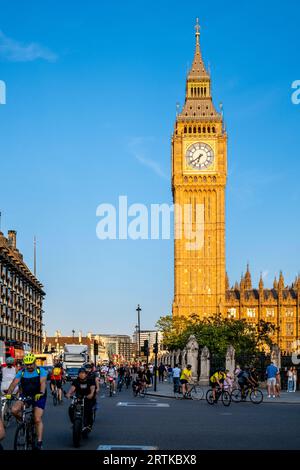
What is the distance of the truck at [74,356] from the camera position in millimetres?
65125

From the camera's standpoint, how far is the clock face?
12750cm

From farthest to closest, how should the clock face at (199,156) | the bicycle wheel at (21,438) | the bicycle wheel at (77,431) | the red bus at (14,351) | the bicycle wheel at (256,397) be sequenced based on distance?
the clock face at (199,156) → the red bus at (14,351) → the bicycle wheel at (256,397) → the bicycle wheel at (77,431) → the bicycle wheel at (21,438)

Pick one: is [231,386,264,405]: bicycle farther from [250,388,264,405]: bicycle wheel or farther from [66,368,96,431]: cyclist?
[66,368,96,431]: cyclist

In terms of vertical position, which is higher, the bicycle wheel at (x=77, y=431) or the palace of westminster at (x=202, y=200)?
the palace of westminster at (x=202, y=200)

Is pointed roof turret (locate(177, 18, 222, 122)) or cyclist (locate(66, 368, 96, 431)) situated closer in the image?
cyclist (locate(66, 368, 96, 431))

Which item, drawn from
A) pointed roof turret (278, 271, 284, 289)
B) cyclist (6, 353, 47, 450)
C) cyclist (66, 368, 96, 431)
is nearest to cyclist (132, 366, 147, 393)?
cyclist (66, 368, 96, 431)

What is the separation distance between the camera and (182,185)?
412 ft

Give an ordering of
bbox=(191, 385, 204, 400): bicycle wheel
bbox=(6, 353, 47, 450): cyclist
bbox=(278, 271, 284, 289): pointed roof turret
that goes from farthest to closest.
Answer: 1. bbox=(278, 271, 284, 289): pointed roof turret
2. bbox=(191, 385, 204, 400): bicycle wheel
3. bbox=(6, 353, 47, 450): cyclist

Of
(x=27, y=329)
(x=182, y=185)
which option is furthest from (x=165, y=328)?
(x=182, y=185)

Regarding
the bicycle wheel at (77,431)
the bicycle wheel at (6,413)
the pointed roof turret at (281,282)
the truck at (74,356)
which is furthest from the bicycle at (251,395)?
the pointed roof turret at (281,282)

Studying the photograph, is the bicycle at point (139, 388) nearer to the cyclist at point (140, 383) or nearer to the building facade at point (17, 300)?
the cyclist at point (140, 383)

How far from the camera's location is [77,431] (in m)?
16.3

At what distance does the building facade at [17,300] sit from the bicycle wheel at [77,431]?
70863 mm
